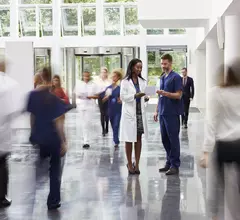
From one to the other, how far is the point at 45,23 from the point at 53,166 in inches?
944

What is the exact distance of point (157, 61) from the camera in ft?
94.8

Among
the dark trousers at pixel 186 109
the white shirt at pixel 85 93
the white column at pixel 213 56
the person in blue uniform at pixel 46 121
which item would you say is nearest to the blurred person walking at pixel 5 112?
the person in blue uniform at pixel 46 121

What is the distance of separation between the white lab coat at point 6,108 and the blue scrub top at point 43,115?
0.20 meters

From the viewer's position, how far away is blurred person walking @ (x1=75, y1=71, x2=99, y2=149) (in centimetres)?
1182

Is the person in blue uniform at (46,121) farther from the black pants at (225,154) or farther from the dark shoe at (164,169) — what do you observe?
the dark shoe at (164,169)

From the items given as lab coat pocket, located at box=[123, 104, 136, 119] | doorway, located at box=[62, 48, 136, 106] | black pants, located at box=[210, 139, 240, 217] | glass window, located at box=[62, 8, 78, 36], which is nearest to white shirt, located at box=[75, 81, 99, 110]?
lab coat pocket, located at box=[123, 104, 136, 119]

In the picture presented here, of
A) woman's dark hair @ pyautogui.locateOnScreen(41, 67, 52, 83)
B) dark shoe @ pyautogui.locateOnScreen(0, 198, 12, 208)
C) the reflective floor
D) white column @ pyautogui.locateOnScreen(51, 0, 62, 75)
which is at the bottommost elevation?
the reflective floor

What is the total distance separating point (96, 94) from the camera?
1216cm

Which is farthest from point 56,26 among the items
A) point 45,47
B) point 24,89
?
point 24,89

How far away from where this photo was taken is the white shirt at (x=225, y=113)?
172 inches

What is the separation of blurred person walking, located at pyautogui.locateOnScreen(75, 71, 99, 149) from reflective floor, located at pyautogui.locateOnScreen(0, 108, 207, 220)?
2.32 feet

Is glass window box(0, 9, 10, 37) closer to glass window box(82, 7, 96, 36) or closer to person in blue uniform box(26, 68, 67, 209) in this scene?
glass window box(82, 7, 96, 36)

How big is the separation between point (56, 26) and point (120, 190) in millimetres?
22263

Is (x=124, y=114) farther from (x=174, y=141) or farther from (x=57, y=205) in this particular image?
(x=57, y=205)
